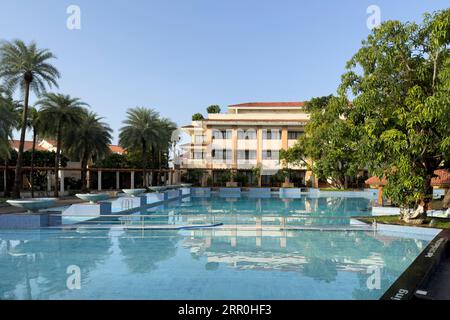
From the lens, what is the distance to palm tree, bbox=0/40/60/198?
2630cm

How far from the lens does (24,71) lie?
26.8 metres

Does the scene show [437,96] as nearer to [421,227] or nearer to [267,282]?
[421,227]

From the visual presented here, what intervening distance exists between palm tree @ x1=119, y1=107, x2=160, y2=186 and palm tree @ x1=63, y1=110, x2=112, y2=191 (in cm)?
282

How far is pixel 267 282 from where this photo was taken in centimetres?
802

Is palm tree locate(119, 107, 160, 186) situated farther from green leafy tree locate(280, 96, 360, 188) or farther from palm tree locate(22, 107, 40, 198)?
green leafy tree locate(280, 96, 360, 188)

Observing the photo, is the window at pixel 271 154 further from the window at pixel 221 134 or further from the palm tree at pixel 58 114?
the palm tree at pixel 58 114

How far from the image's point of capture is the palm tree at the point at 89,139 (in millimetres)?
35156

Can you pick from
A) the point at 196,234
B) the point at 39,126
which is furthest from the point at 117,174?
the point at 196,234

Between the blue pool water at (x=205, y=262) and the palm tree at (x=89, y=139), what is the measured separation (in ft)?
73.8

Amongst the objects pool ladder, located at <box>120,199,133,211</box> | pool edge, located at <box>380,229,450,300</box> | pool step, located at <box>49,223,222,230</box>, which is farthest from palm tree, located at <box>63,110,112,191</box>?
pool edge, located at <box>380,229,450,300</box>

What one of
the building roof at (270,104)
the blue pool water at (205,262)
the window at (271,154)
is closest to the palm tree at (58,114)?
the blue pool water at (205,262)

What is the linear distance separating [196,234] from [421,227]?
910 centimetres

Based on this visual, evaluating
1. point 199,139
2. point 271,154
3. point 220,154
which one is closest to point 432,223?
point 271,154
